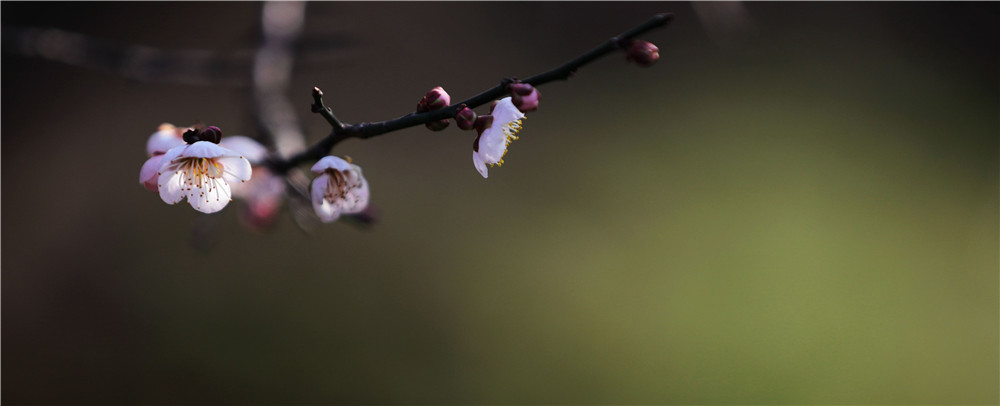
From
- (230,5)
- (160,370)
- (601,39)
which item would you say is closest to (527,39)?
(601,39)

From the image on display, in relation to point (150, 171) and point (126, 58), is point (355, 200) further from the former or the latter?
point (126, 58)

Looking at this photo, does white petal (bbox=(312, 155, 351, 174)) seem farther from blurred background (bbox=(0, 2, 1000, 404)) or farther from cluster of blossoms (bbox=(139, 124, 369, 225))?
blurred background (bbox=(0, 2, 1000, 404))

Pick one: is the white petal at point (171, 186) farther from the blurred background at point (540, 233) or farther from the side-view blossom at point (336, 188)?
the blurred background at point (540, 233)

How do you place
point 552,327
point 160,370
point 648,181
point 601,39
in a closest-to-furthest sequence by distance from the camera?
point 160,370, point 552,327, point 648,181, point 601,39

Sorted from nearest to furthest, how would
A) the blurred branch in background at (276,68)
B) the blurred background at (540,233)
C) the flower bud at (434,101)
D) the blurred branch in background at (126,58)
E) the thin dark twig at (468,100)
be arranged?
the thin dark twig at (468,100) < the flower bud at (434,101) < the blurred branch in background at (276,68) < the blurred branch in background at (126,58) < the blurred background at (540,233)

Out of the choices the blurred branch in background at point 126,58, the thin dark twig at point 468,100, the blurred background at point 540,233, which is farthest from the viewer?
the blurred background at point 540,233

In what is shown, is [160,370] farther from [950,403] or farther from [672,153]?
[950,403]

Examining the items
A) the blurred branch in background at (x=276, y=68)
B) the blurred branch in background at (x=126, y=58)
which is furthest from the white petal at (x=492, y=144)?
the blurred branch in background at (x=126, y=58)
